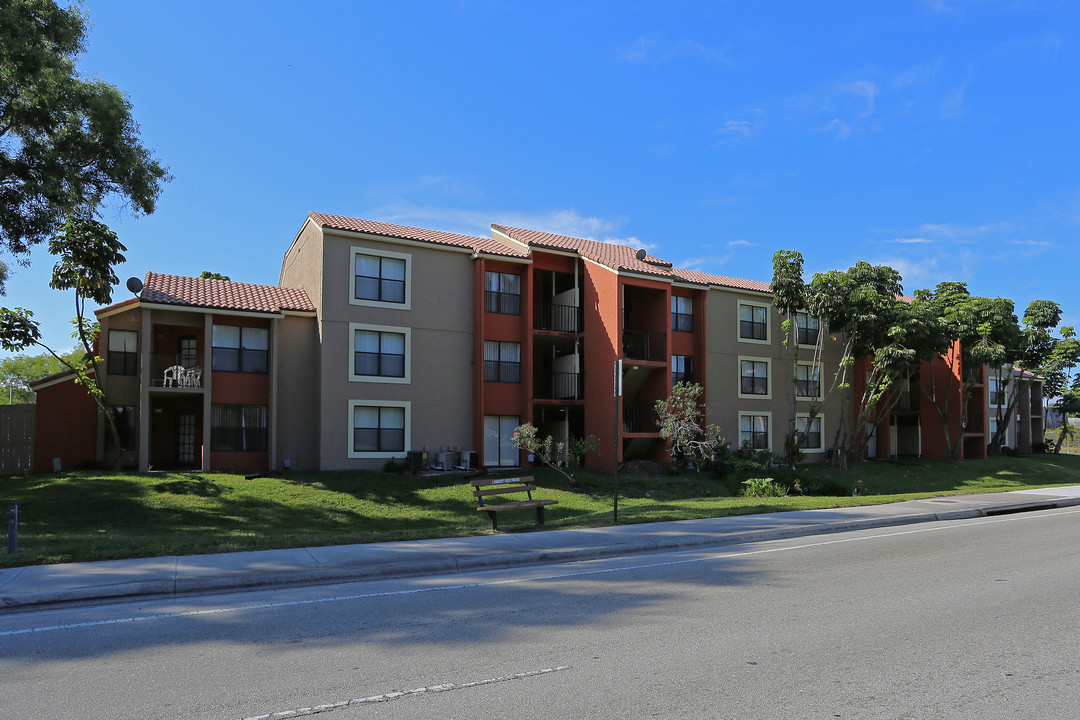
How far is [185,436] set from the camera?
2731cm

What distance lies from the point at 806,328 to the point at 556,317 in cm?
1290

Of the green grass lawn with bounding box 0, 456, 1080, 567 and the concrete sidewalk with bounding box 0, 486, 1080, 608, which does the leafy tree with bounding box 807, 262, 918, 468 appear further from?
the concrete sidewalk with bounding box 0, 486, 1080, 608

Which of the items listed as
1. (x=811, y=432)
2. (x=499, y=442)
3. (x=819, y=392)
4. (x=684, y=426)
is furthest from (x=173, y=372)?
(x=819, y=392)

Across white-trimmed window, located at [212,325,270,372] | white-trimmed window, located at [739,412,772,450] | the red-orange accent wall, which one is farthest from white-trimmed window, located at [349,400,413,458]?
white-trimmed window, located at [739,412,772,450]

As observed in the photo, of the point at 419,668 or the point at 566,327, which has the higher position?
the point at 566,327

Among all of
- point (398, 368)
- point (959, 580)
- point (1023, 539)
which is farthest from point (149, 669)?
point (398, 368)

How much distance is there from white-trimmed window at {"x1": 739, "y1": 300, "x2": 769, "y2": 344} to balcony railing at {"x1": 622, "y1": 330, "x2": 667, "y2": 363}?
5363 mm

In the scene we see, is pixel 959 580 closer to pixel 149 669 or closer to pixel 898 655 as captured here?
pixel 898 655

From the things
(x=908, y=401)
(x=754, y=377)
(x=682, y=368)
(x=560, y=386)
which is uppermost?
(x=682, y=368)

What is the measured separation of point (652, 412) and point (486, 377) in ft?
21.4

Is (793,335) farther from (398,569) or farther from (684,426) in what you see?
(398,569)

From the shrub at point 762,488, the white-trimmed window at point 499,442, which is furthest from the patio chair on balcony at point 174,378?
the shrub at point 762,488

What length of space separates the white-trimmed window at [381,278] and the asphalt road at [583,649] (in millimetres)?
17812

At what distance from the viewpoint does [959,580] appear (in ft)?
30.6
